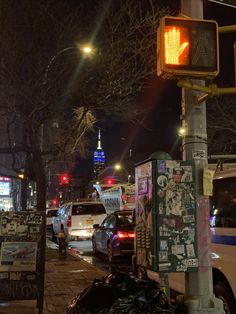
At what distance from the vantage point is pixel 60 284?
10695mm

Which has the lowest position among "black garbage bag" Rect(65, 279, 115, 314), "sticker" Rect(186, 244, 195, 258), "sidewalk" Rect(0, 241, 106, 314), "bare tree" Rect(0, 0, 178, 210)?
"sidewalk" Rect(0, 241, 106, 314)

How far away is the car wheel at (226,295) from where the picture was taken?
22.4ft

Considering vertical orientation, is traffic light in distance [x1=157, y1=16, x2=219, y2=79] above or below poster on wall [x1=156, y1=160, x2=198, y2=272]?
above

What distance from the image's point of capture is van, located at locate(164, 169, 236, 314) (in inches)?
267

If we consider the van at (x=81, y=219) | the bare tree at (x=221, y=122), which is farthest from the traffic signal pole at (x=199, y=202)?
the bare tree at (x=221, y=122)

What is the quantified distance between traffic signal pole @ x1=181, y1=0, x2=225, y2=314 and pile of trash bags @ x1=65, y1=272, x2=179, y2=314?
1.66ft

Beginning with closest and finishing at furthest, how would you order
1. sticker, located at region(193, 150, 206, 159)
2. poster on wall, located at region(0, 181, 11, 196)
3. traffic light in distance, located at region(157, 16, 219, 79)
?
1. traffic light in distance, located at region(157, 16, 219, 79)
2. sticker, located at region(193, 150, 206, 159)
3. poster on wall, located at region(0, 181, 11, 196)

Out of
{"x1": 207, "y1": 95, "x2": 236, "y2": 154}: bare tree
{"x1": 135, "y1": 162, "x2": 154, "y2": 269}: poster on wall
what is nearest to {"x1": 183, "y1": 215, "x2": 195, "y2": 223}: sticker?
{"x1": 135, "y1": 162, "x2": 154, "y2": 269}: poster on wall

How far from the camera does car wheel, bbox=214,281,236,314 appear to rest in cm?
682

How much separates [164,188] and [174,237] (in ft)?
1.74

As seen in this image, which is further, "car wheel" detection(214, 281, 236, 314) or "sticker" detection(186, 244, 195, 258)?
"car wheel" detection(214, 281, 236, 314)

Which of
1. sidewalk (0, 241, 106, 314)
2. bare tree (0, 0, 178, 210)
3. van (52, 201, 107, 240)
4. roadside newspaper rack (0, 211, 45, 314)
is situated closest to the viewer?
roadside newspaper rack (0, 211, 45, 314)

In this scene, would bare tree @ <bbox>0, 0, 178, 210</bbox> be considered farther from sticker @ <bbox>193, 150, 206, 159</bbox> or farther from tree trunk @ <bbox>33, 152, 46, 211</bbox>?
sticker @ <bbox>193, 150, 206, 159</bbox>

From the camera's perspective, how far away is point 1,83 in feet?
48.6
